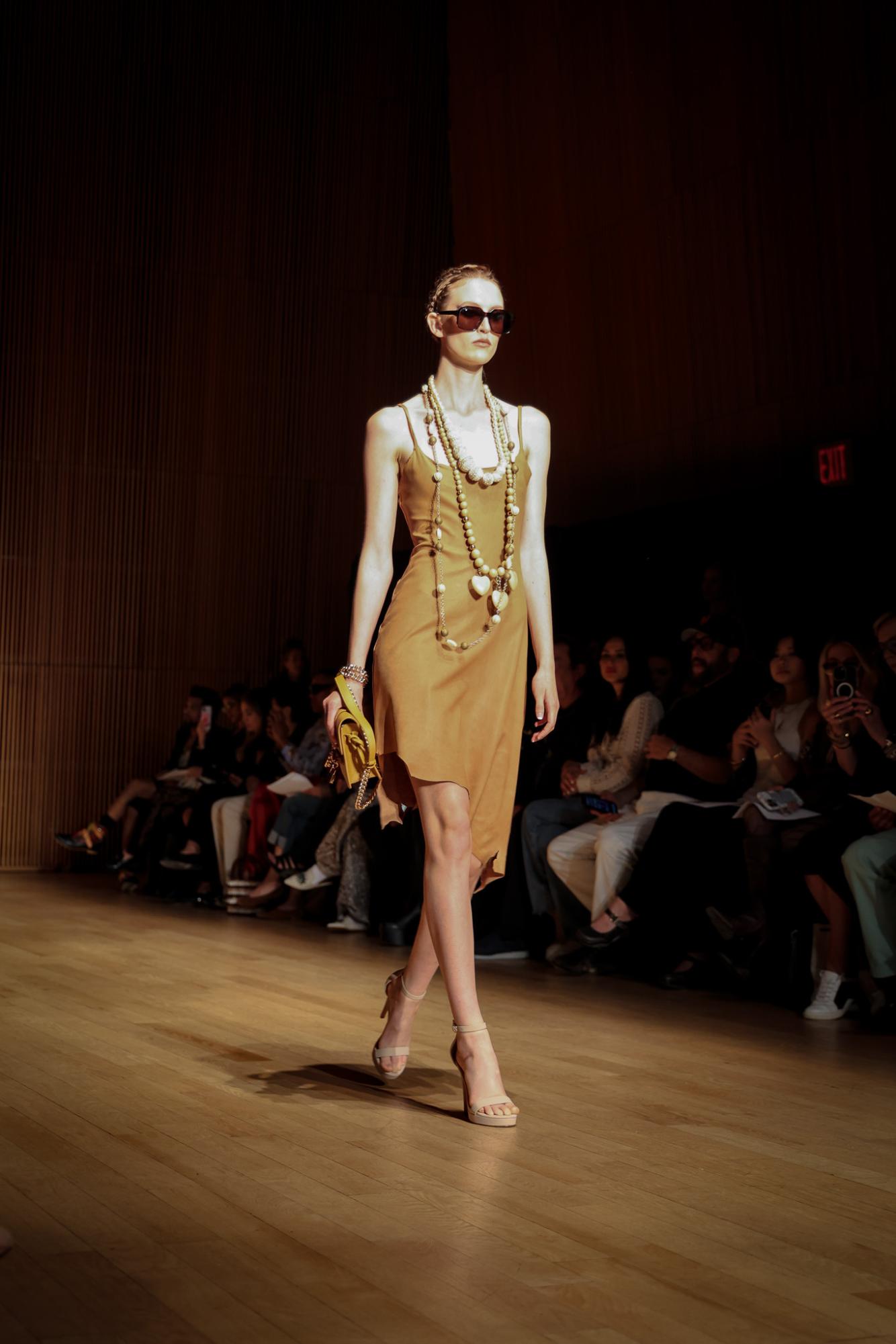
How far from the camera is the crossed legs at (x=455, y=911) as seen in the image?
2555 mm

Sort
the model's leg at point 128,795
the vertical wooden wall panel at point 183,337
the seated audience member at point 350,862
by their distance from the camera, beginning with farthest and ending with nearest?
1. the vertical wooden wall panel at point 183,337
2. the model's leg at point 128,795
3. the seated audience member at point 350,862

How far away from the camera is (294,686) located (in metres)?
7.25

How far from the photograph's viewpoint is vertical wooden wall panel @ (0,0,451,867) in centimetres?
837

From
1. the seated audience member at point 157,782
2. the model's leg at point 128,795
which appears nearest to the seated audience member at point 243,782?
the seated audience member at point 157,782

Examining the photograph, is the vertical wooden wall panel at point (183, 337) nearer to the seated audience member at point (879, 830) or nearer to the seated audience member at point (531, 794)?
the seated audience member at point (531, 794)

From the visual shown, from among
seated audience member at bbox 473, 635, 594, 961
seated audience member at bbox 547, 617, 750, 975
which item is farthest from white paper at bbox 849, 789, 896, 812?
seated audience member at bbox 473, 635, 594, 961

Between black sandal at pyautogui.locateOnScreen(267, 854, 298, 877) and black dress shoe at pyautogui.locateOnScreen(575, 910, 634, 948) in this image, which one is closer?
black dress shoe at pyautogui.locateOnScreen(575, 910, 634, 948)

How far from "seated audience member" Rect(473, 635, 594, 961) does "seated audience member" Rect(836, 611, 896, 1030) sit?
50.3 inches

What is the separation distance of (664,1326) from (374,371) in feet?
25.5

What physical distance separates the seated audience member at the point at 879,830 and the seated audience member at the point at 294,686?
3.46 meters

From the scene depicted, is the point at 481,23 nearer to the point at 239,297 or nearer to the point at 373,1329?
the point at 239,297

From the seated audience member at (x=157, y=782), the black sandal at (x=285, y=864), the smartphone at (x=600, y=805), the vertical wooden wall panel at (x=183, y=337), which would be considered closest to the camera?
→ the smartphone at (x=600, y=805)

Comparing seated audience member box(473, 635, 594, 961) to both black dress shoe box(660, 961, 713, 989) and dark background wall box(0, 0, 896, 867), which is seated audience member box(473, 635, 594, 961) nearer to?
black dress shoe box(660, 961, 713, 989)

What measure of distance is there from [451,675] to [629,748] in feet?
7.56
